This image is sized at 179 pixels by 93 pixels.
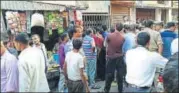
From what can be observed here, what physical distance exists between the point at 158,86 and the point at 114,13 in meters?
14.7

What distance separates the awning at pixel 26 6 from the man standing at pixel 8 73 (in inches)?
194

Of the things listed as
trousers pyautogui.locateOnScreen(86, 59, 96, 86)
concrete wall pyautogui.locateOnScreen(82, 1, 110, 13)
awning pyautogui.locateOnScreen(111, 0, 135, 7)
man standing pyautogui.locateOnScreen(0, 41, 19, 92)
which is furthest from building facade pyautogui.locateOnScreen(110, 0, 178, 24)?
man standing pyautogui.locateOnScreen(0, 41, 19, 92)

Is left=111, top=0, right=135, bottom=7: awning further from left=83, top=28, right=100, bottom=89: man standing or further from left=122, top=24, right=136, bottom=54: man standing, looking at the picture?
left=122, top=24, right=136, bottom=54: man standing

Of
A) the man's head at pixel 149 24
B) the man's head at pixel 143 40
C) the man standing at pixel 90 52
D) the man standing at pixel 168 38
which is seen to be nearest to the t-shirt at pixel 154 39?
the man's head at pixel 149 24

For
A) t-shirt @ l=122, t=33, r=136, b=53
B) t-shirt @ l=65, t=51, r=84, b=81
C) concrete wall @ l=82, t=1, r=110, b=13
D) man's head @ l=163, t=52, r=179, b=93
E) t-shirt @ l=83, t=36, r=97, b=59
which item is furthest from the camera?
concrete wall @ l=82, t=1, r=110, b=13

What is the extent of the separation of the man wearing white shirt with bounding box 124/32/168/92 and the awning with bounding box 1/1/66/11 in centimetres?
571

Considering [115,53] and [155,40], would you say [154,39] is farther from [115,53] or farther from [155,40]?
[115,53]

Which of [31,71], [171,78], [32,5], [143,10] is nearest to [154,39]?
[31,71]

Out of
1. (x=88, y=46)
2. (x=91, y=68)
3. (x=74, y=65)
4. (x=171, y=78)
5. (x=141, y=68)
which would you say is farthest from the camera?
(x=91, y=68)

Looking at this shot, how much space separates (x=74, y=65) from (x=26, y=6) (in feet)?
16.1

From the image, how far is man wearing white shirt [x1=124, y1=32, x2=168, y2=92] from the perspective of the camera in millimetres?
4754

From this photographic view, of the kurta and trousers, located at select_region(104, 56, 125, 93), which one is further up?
the kurta

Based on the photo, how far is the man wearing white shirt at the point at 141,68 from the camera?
4.75 m

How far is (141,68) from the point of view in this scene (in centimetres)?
477
